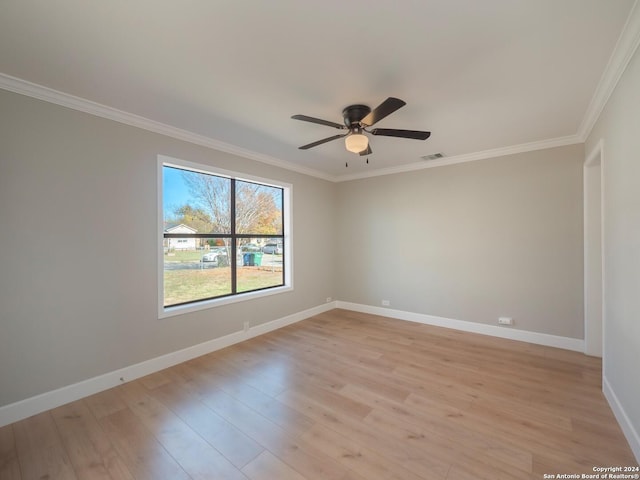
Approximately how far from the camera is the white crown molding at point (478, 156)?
3443 millimetres

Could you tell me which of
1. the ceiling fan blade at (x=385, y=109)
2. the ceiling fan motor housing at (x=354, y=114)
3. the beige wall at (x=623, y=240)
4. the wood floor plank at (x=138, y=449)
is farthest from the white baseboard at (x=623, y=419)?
the ceiling fan motor housing at (x=354, y=114)

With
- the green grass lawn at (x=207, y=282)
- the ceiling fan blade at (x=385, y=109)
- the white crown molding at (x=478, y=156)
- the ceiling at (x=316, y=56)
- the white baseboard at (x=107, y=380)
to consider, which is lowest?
the white baseboard at (x=107, y=380)

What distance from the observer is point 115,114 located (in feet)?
8.74

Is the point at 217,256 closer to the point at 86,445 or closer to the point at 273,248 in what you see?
the point at 273,248

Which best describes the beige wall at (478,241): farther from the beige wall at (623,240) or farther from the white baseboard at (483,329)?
the beige wall at (623,240)

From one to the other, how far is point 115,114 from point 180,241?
1.45 m

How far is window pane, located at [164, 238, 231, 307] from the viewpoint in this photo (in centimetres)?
321

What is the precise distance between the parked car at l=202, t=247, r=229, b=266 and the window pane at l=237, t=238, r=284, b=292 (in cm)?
23

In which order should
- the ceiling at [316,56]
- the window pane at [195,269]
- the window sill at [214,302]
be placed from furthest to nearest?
the window pane at [195,269] < the window sill at [214,302] < the ceiling at [316,56]

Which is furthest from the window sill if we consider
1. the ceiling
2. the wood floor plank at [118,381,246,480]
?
the ceiling

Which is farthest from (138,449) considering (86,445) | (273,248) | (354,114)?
(354,114)

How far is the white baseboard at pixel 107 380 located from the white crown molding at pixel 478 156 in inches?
132

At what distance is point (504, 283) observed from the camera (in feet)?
12.6

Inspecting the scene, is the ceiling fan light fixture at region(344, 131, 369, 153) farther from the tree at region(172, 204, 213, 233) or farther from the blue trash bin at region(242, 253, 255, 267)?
the blue trash bin at region(242, 253, 255, 267)
